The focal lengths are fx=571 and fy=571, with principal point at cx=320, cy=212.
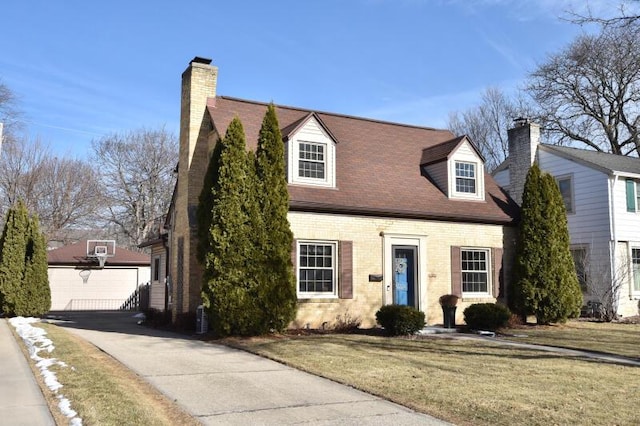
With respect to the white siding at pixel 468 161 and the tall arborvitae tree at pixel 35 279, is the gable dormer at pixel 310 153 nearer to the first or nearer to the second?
the white siding at pixel 468 161

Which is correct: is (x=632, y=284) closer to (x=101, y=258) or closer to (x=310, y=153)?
(x=310, y=153)

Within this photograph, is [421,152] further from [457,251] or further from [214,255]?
[214,255]

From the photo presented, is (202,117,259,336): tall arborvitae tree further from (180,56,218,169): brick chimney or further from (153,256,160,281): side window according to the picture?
(153,256,160,281): side window

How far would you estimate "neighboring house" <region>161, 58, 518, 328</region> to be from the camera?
1653cm

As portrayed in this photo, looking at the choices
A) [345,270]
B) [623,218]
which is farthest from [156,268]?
[623,218]

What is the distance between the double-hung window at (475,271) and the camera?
18.9 meters

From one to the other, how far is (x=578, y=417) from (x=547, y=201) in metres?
13.5

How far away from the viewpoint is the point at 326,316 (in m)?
16.3

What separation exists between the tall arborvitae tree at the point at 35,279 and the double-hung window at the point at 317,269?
1210 cm

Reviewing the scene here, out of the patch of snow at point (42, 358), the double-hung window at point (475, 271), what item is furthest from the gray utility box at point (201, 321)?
the double-hung window at point (475, 271)

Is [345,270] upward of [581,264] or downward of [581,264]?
downward

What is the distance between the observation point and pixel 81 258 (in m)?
32.2

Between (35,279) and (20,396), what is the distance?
646 inches

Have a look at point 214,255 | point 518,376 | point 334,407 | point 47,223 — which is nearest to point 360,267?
point 214,255
